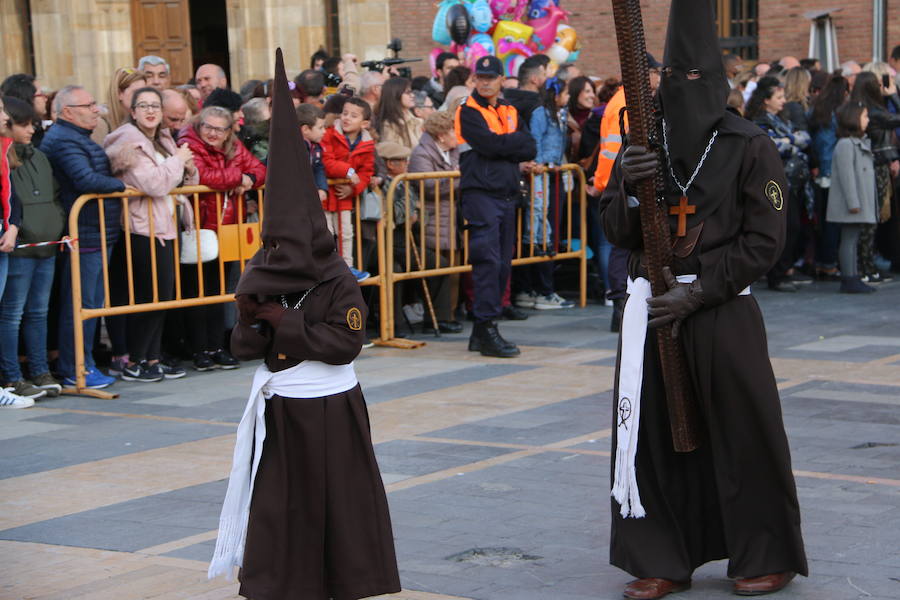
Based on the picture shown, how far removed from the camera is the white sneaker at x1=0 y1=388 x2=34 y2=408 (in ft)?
30.9

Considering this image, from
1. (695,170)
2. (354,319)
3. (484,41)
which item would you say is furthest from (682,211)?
(484,41)

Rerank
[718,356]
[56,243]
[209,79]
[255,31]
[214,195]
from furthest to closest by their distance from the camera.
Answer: [255,31] < [209,79] < [214,195] < [56,243] < [718,356]

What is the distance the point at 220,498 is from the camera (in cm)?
699

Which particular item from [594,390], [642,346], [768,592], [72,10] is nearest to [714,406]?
[642,346]

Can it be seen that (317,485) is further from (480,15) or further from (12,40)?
(12,40)

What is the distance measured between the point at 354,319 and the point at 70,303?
532 centimetres

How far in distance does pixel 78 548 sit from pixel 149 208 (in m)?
4.20

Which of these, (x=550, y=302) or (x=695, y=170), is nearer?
(x=695, y=170)

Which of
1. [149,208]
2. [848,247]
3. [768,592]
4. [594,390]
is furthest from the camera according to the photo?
[848,247]

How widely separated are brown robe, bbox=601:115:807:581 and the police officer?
211 inches

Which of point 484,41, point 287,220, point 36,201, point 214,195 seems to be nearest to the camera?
point 287,220

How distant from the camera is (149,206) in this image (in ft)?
33.0

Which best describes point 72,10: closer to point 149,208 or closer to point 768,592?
point 149,208

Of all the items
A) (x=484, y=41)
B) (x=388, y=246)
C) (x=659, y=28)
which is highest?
(x=659, y=28)
